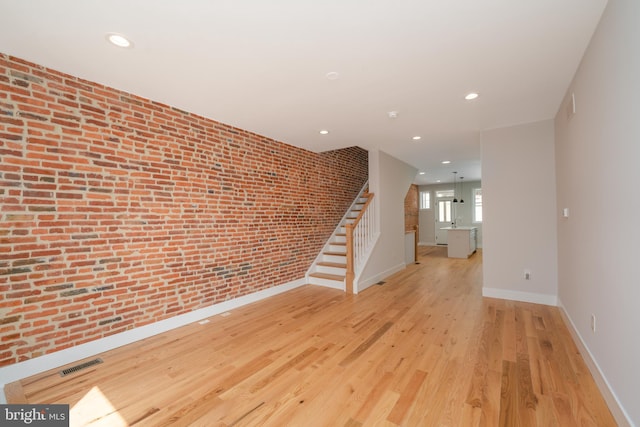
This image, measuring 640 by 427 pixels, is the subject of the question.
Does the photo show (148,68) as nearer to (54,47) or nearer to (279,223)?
(54,47)

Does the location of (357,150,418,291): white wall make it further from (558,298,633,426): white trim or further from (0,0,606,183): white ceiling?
(558,298,633,426): white trim

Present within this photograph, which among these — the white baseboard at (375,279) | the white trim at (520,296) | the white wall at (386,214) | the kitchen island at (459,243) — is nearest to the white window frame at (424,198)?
the kitchen island at (459,243)

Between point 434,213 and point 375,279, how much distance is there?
7.56m

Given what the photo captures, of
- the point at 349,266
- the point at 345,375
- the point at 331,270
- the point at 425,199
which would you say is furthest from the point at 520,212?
the point at 425,199

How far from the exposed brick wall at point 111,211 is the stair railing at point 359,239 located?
146cm

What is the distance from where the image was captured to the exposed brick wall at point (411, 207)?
386 inches

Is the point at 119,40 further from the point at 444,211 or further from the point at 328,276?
the point at 444,211

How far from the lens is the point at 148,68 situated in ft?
7.83

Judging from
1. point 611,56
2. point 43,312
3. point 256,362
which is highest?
point 611,56

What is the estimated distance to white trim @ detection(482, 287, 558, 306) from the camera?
379 cm

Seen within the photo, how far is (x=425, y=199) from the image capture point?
11789 mm

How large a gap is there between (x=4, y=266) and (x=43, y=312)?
48cm

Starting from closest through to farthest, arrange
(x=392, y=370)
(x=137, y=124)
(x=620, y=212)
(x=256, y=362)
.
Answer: (x=620, y=212) → (x=392, y=370) → (x=256, y=362) → (x=137, y=124)

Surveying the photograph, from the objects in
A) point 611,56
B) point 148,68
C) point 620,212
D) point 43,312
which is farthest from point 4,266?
point 611,56
